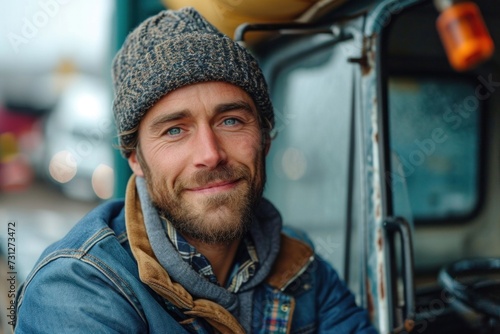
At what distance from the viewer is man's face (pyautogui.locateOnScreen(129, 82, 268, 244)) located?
161 cm

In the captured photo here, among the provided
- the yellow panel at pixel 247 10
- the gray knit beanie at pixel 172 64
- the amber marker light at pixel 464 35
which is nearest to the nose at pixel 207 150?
the gray knit beanie at pixel 172 64

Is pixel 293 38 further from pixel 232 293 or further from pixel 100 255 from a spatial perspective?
pixel 100 255

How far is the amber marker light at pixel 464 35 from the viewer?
85 cm

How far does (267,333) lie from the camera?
1737 mm

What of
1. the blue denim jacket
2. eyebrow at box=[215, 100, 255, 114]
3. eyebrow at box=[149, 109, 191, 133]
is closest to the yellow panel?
eyebrow at box=[215, 100, 255, 114]

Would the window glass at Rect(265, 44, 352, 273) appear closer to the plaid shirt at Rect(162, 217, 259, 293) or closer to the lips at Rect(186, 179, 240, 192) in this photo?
the plaid shirt at Rect(162, 217, 259, 293)

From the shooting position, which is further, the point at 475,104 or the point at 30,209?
the point at 30,209

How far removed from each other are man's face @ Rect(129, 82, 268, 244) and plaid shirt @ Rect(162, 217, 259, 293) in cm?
3

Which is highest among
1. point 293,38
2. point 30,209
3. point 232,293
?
point 293,38

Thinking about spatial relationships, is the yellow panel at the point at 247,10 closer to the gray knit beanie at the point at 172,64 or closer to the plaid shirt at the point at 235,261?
the gray knit beanie at the point at 172,64

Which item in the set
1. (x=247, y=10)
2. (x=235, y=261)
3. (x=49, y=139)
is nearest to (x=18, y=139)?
(x=49, y=139)

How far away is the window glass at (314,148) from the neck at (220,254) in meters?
0.71

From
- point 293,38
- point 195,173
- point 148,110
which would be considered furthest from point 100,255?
point 293,38

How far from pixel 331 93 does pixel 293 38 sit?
1.34 feet
